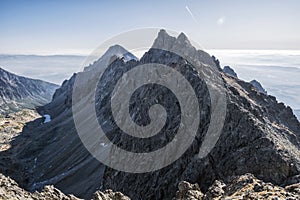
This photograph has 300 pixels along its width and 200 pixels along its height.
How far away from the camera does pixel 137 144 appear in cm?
9875

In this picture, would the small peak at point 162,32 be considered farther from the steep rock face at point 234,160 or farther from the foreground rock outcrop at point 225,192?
the foreground rock outcrop at point 225,192

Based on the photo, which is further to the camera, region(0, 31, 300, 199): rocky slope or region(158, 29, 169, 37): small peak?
region(158, 29, 169, 37): small peak

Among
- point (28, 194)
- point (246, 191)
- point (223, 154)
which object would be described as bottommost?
point (28, 194)

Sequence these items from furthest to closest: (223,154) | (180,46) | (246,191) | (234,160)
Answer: (180,46) → (223,154) → (234,160) → (246,191)

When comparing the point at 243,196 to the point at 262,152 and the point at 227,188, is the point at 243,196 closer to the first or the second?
the point at 227,188

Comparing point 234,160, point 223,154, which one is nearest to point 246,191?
point 234,160

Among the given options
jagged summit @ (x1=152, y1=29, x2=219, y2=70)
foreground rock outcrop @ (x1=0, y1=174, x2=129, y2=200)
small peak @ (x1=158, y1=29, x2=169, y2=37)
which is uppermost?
small peak @ (x1=158, y1=29, x2=169, y2=37)

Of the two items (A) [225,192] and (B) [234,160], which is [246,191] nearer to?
(A) [225,192]

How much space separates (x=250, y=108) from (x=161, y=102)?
2874cm

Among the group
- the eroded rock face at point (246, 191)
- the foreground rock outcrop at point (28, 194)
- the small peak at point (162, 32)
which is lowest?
the foreground rock outcrop at point (28, 194)

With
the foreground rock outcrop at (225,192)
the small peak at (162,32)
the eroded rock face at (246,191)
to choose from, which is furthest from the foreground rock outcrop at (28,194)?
the small peak at (162,32)

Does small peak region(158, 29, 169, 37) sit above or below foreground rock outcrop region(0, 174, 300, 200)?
above

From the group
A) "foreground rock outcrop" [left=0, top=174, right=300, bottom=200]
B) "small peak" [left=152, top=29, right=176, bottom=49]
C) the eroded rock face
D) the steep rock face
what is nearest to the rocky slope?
the steep rock face

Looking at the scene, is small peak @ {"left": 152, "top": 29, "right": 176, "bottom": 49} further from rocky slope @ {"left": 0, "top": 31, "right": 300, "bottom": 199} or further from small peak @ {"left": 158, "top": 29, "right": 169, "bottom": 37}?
rocky slope @ {"left": 0, "top": 31, "right": 300, "bottom": 199}
